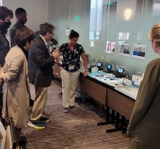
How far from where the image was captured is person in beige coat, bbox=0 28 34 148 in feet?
6.60

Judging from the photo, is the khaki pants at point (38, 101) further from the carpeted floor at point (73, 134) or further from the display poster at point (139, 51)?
the display poster at point (139, 51)

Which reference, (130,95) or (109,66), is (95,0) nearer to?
(109,66)

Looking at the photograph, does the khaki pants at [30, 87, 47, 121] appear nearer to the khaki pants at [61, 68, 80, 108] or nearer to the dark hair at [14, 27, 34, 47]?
the khaki pants at [61, 68, 80, 108]

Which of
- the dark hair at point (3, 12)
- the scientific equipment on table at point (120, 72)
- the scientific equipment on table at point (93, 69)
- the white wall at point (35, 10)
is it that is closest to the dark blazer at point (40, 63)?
the dark hair at point (3, 12)

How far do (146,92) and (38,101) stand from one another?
1.94 metres

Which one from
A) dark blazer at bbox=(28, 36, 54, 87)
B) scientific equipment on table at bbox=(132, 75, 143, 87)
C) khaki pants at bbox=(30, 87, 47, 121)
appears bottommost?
khaki pants at bbox=(30, 87, 47, 121)

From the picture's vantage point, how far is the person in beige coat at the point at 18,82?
201cm

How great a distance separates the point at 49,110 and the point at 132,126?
248 centimetres

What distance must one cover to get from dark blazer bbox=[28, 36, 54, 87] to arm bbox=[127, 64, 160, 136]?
1.61 meters

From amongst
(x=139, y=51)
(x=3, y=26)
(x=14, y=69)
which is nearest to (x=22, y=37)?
(x=14, y=69)

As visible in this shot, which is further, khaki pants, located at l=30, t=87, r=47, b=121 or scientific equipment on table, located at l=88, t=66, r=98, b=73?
scientific equipment on table, located at l=88, t=66, r=98, b=73

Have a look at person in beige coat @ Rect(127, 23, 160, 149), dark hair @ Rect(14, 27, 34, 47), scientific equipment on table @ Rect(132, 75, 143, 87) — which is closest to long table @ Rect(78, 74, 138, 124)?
scientific equipment on table @ Rect(132, 75, 143, 87)

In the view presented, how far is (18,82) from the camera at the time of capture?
205cm

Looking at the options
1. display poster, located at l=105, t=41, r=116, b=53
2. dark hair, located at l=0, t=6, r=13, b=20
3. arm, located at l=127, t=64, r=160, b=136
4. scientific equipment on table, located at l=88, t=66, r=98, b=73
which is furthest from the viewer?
scientific equipment on table, located at l=88, t=66, r=98, b=73
